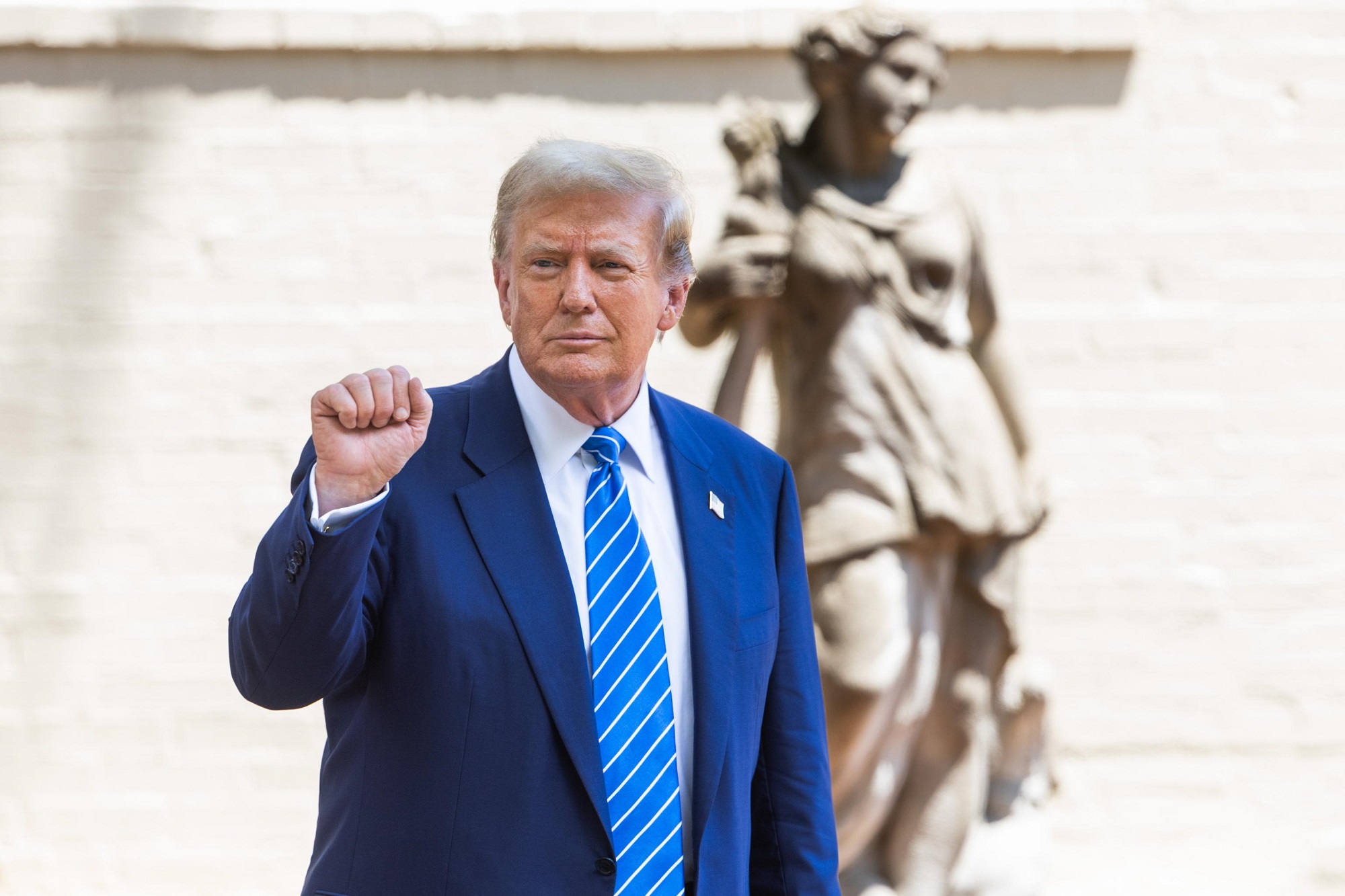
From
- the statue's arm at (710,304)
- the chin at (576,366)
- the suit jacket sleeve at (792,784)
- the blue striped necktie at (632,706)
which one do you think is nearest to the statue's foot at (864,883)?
the statue's arm at (710,304)

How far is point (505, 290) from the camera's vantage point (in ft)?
5.57

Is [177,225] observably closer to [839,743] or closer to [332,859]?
[839,743]

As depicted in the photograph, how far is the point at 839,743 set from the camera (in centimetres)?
346

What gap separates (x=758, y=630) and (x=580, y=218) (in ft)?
1.59

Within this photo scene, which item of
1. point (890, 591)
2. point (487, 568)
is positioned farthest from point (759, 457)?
point (890, 591)

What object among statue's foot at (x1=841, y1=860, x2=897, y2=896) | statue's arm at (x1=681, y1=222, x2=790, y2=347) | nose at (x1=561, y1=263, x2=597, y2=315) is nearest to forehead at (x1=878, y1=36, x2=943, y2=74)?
statue's arm at (x1=681, y1=222, x2=790, y2=347)

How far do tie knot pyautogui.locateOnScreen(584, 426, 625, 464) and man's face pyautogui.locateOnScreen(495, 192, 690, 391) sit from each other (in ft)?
0.20

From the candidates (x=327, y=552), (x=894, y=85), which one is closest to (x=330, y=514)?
(x=327, y=552)

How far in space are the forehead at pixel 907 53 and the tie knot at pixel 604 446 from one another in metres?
1.94

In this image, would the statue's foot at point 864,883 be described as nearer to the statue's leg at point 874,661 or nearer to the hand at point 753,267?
the statue's leg at point 874,661

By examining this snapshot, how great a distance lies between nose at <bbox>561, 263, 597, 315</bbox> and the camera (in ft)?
5.28

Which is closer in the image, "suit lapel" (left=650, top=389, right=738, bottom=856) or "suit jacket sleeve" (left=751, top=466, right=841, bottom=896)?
"suit lapel" (left=650, top=389, right=738, bottom=856)

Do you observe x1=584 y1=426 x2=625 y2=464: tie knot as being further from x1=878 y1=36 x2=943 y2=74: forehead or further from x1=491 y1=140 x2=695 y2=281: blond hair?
x1=878 y1=36 x2=943 y2=74: forehead

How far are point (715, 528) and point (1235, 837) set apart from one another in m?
3.89
